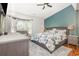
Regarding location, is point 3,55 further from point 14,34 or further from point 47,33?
point 47,33

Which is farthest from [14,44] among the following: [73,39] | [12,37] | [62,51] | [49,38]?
[73,39]

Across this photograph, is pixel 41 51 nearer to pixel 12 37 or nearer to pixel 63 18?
pixel 12 37

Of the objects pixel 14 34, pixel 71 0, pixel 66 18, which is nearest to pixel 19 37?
pixel 14 34

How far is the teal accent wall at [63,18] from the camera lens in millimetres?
2873

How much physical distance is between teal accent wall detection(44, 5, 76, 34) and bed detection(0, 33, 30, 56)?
0.44 metres

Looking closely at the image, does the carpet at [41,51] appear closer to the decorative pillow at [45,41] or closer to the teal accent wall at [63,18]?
the decorative pillow at [45,41]

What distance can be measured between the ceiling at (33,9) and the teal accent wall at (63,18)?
0.05 meters

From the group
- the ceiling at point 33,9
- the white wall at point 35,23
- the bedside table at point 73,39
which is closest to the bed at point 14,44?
the white wall at point 35,23

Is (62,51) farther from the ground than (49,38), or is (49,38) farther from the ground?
(49,38)

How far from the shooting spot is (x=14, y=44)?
2854mm

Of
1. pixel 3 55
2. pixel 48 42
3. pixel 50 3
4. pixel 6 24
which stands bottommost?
pixel 3 55

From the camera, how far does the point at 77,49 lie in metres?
2.88

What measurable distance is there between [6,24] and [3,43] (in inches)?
11.1

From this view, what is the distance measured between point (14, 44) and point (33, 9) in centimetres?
59
